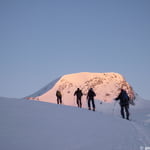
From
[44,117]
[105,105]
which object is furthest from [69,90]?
[44,117]

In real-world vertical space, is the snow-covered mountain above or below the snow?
below

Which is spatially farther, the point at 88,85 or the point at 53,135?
the point at 88,85

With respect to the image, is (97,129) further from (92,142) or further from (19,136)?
(19,136)

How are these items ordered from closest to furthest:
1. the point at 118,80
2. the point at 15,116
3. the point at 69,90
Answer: the point at 15,116 < the point at 69,90 < the point at 118,80

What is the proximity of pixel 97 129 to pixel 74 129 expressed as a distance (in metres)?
1.08

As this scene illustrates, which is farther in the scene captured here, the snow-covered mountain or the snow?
the snow-covered mountain

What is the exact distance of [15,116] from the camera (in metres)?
9.62

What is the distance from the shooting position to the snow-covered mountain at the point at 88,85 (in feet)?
220

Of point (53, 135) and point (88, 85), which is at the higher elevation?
point (53, 135)

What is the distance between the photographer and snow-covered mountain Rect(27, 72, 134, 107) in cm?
6694

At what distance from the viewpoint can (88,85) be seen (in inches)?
2773

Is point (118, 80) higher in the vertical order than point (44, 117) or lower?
lower

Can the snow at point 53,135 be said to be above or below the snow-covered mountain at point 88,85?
above

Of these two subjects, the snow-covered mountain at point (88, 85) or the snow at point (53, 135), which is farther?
the snow-covered mountain at point (88, 85)
